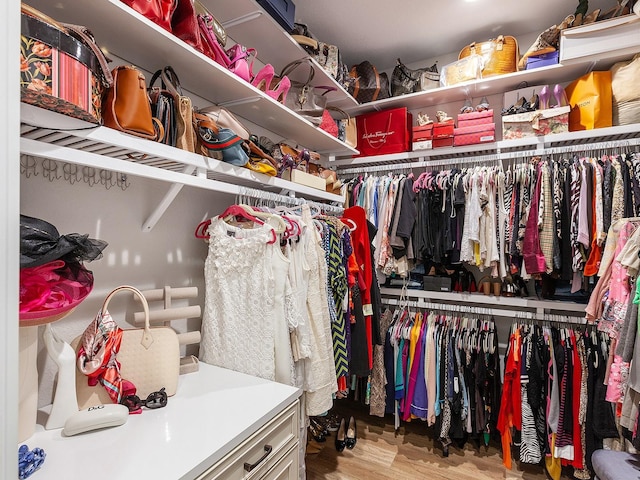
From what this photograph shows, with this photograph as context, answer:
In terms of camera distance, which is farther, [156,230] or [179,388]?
[156,230]

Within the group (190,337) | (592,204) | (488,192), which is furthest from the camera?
(488,192)

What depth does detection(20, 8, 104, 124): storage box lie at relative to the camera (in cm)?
72

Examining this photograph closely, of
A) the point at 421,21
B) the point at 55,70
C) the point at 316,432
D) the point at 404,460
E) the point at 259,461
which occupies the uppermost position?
the point at 421,21

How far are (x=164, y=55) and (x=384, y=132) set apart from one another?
1.93 m

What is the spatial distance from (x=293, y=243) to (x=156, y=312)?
621 millimetres

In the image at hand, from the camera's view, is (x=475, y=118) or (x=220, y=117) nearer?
(x=220, y=117)

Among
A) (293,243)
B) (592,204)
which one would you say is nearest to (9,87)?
(293,243)

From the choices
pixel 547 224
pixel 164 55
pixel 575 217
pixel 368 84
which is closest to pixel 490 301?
pixel 547 224

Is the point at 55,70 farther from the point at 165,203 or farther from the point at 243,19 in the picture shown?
the point at 243,19

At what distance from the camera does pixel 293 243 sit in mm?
1543

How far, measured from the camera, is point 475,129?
2459 mm

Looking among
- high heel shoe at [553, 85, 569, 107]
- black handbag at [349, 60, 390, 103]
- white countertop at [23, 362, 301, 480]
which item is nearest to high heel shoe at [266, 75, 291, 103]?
black handbag at [349, 60, 390, 103]

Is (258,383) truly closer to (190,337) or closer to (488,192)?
(190,337)

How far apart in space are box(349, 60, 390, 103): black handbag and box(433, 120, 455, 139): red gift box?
542 mm
